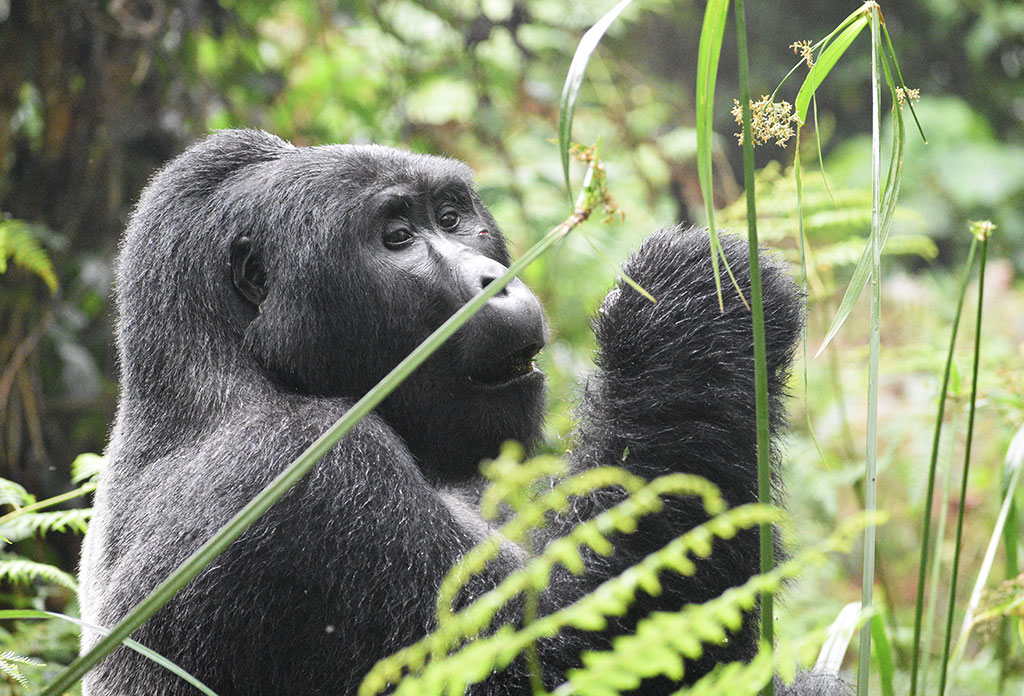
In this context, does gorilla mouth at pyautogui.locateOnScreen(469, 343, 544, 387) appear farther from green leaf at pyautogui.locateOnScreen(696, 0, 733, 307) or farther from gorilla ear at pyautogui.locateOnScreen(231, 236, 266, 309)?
green leaf at pyautogui.locateOnScreen(696, 0, 733, 307)

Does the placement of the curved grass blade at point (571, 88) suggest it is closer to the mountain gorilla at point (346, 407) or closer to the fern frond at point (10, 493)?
the mountain gorilla at point (346, 407)

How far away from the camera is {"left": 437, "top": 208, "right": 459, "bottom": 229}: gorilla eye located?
2324 mm

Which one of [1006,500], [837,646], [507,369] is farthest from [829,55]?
[837,646]

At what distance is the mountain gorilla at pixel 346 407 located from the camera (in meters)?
1.80

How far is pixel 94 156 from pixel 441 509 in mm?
2986

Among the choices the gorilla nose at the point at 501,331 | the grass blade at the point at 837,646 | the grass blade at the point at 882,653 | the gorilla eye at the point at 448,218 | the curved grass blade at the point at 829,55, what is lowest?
the grass blade at the point at 837,646

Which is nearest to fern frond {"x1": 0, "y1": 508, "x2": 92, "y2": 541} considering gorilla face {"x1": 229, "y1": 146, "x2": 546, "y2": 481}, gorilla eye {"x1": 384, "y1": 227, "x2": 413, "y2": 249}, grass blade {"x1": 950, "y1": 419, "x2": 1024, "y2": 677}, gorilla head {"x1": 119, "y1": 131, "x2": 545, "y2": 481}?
gorilla head {"x1": 119, "y1": 131, "x2": 545, "y2": 481}

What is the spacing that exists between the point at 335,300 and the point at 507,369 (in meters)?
0.40

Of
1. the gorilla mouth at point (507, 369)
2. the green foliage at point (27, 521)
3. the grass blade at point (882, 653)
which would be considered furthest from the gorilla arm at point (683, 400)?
the green foliage at point (27, 521)

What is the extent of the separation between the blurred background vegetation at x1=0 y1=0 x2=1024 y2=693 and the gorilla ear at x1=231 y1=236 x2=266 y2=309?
77 cm

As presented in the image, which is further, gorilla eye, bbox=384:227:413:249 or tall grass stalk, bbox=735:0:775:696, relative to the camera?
gorilla eye, bbox=384:227:413:249

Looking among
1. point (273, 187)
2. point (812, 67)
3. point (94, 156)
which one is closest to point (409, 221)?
point (273, 187)

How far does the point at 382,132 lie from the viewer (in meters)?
4.78

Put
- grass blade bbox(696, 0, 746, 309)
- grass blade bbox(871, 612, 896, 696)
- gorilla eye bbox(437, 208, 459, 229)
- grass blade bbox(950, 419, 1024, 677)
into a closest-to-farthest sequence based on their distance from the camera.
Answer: grass blade bbox(696, 0, 746, 309) → grass blade bbox(871, 612, 896, 696) → grass blade bbox(950, 419, 1024, 677) → gorilla eye bbox(437, 208, 459, 229)
